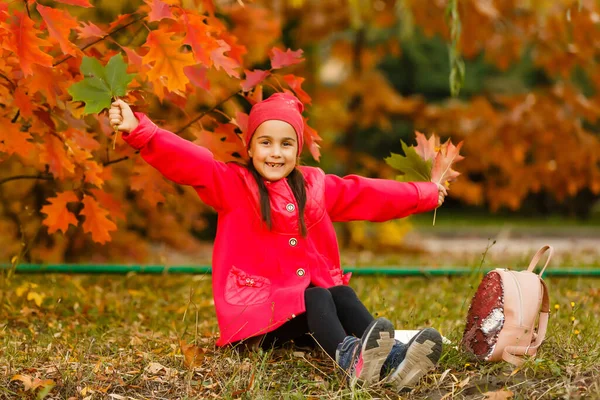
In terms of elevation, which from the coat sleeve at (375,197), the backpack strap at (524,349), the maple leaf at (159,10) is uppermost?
the maple leaf at (159,10)

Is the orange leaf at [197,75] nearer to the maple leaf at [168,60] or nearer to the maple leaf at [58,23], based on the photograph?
the maple leaf at [168,60]

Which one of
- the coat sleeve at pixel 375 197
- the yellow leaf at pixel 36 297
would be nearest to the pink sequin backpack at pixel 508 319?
the coat sleeve at pixel 375 197

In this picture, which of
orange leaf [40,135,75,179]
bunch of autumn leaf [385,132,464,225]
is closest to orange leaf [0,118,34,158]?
orange leaf [40,135,75,179]

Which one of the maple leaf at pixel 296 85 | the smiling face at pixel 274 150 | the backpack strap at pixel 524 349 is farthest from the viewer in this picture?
the maple leaf at pixel 296 85

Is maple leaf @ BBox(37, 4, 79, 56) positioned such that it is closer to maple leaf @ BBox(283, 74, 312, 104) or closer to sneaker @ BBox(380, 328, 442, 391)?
maple leaf @ BBox(283, 74, 312, 104)

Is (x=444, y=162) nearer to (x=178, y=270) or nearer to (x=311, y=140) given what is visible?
(x=311, y=140)

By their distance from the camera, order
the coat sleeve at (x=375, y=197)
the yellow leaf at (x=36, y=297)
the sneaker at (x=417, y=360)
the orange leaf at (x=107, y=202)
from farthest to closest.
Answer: the yellow leaf at (x=36, y=297) → the orange leaf at (x=107, y=202) → the coat sleeve at (x=375, y=197) → the sneaker at (x=417, y=360)

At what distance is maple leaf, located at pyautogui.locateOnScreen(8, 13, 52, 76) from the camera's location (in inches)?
101

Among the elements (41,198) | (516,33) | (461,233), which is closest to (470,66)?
(461,233)

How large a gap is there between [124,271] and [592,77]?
14.2 feet

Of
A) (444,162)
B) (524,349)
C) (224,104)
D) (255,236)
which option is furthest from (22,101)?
(224,104)

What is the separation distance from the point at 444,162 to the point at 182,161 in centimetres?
102

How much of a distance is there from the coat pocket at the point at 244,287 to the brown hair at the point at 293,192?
0.20 meters

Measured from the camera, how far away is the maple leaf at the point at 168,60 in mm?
2793
